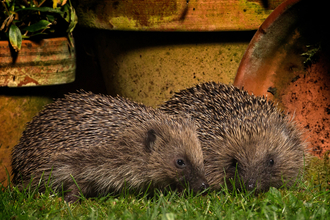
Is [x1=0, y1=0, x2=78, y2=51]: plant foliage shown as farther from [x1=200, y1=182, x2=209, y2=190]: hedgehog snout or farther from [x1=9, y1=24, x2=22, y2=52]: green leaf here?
[x1=200, y1=182, x2=209, y2=190]: hedgehog snout

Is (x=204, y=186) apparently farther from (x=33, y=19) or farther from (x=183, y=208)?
(x=33, y=19)

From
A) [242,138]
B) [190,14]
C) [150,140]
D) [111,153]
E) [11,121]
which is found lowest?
[11,121]

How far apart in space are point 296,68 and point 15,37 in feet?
8.83

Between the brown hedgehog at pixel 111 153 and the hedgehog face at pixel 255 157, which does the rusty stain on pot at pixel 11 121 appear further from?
the hedgehog face at pixel 255 157

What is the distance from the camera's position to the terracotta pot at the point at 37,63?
381 cm

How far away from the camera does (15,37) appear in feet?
12.3

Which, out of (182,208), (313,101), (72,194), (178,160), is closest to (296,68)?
(313,101)

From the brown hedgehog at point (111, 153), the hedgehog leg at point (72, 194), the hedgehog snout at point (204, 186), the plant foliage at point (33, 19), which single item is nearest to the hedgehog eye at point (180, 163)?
the brown hedgehog at point (111, 153)

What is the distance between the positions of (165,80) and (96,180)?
55.3 inches

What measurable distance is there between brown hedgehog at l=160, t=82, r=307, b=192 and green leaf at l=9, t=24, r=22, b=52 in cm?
149

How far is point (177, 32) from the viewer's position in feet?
13.8

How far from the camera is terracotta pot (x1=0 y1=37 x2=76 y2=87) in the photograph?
381 centimetres

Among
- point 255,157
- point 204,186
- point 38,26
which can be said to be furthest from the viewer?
point 38,26

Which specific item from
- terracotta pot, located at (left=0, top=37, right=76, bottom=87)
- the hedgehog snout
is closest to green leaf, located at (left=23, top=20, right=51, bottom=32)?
terracotta pot, located at (left=0, top=37, right=76, bottom=87)
